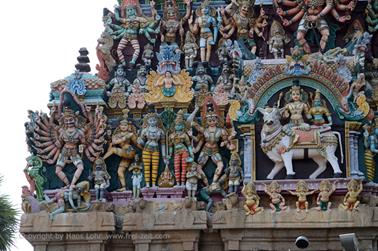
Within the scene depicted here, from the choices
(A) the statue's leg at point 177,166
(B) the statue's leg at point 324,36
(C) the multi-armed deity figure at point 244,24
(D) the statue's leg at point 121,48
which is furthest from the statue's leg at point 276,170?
(D) the statue's leg at point 121,48

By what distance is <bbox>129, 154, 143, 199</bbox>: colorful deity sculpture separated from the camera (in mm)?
21531

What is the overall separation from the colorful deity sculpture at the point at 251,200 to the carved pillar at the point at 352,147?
6.97 feet

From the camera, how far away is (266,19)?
22203 mm

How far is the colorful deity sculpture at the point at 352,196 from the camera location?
64.4ft

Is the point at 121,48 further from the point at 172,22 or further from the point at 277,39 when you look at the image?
the point at 277,39

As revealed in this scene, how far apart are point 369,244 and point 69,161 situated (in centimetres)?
726

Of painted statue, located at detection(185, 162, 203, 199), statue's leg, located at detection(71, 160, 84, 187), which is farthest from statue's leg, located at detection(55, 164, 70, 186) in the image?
painted statue, located at detection(185, 162, 203, 199)

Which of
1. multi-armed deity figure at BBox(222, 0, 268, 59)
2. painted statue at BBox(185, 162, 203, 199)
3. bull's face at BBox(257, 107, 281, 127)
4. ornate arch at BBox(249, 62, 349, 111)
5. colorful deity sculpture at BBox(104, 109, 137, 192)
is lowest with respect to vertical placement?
painted statue at BBox(185, 162, 203, 199)

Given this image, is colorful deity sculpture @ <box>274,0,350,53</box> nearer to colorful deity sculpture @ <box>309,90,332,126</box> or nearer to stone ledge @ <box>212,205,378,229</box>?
colorful deity sculpture @ <box>309,90,332,126</box>

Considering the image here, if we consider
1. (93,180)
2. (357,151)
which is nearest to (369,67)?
(357,151)

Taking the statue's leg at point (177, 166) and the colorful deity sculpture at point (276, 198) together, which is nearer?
the colorful deity sculpture at point (276, 198)

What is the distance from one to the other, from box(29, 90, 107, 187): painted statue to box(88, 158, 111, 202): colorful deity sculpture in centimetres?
31

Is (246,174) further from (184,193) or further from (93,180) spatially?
(93,180)

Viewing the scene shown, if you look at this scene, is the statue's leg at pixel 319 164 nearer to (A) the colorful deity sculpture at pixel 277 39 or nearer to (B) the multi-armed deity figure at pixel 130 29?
(A) the colorful deity sculpture at pixel 277 39
